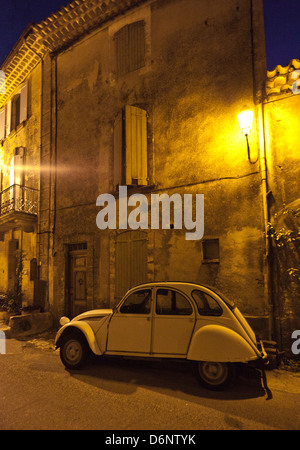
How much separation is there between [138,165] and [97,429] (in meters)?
6.46

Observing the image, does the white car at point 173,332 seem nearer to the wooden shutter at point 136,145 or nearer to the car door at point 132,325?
the car door at point 132,325

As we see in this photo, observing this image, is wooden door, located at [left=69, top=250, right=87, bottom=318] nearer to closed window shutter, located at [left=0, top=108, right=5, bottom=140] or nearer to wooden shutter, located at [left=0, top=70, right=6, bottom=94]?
closed window shutter, located at [left=0, top=108, right=5, bottom=140]

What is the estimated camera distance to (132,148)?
28.1ft

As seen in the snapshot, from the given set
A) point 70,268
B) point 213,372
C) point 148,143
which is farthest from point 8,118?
point 213,372

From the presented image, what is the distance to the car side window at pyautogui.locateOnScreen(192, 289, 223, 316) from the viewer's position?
190 inches

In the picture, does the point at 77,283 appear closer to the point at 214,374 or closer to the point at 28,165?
the point at 28,165

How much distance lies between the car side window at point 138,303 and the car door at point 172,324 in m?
0.18

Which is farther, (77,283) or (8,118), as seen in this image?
(8,118)

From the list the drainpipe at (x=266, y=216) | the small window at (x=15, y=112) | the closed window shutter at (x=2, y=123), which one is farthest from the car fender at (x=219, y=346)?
the closed window shutter at (x=2, y=123)

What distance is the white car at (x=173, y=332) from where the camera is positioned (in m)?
4.56

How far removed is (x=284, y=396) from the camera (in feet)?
14.8

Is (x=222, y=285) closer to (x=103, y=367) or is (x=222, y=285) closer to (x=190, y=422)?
(x=103, y=367)

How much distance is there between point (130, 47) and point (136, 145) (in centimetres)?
335

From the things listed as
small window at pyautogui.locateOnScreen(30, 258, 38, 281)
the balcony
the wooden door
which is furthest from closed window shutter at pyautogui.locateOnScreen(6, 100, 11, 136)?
the wooden door
